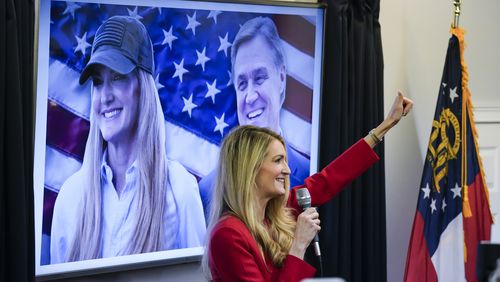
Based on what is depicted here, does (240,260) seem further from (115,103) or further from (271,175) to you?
(115,103)

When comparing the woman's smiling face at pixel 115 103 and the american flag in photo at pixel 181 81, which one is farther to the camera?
the woman's smiling face at pixel 115 103

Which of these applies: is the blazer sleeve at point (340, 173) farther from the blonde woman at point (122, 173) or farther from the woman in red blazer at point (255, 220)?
the blonde woman at point (122, 173)

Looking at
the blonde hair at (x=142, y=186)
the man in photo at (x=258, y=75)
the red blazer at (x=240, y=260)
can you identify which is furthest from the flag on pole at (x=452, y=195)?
the red blazer at (x=240, y=260)

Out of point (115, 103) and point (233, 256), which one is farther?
point (115, 103)

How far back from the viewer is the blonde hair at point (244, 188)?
7.67 feet

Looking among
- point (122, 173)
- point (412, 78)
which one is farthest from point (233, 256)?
point (412, 78)

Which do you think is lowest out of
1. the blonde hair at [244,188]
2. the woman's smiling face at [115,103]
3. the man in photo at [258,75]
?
the blonde hair at [244,188]

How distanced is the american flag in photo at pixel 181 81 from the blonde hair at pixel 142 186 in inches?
1.8

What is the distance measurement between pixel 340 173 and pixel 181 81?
0.80 metres

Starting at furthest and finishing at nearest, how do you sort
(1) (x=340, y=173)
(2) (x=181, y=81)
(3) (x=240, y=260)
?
(2) (x=181, y=81), (1) (x=340, y=173), (3) (x=240, y=260)

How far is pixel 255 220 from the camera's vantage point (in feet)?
7.72

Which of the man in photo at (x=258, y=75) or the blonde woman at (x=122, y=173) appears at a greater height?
the man in photo at (x=258, y=75)

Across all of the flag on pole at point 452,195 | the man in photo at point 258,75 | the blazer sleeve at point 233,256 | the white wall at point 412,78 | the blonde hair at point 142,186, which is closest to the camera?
the blazer sleeve at point 233,256

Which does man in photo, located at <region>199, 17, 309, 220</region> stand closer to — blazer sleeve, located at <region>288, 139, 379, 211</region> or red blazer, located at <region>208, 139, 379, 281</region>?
blazer sleeve, located at <region>288, 139, 379, 211</region>
